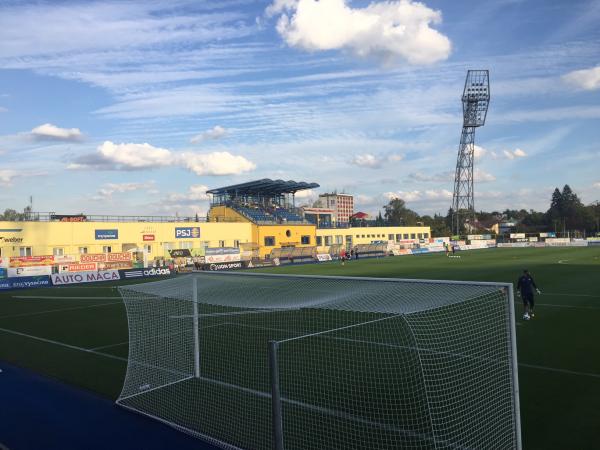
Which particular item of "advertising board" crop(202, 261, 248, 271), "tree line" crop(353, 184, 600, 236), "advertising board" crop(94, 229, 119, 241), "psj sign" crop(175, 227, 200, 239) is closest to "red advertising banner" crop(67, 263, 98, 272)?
"advertising board" crop(94, 229, 119, 241)

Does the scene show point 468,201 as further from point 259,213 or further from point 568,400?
point 568,400

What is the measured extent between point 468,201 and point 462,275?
63.6 metres

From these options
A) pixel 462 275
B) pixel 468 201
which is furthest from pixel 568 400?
pixel 468 201

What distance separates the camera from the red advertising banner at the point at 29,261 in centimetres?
3494

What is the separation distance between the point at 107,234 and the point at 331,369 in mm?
41109

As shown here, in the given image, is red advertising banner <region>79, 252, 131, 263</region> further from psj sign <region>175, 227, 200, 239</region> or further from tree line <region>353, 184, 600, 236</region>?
tree line <region>353, 184, 600, 236</region>

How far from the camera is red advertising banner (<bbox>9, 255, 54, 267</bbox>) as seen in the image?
115 feet

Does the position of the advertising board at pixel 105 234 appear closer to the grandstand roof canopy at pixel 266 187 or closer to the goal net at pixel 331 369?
the grandstand roof canopy at pixel 266 187

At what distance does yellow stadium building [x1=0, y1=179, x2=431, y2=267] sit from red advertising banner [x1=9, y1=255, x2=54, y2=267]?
0.47m

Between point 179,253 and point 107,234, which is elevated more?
point 107,234

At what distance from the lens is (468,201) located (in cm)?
9012

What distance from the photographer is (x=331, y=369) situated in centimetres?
1034

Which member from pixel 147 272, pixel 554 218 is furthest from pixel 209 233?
pixel 554 218

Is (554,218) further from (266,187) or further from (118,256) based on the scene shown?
(118,256)
